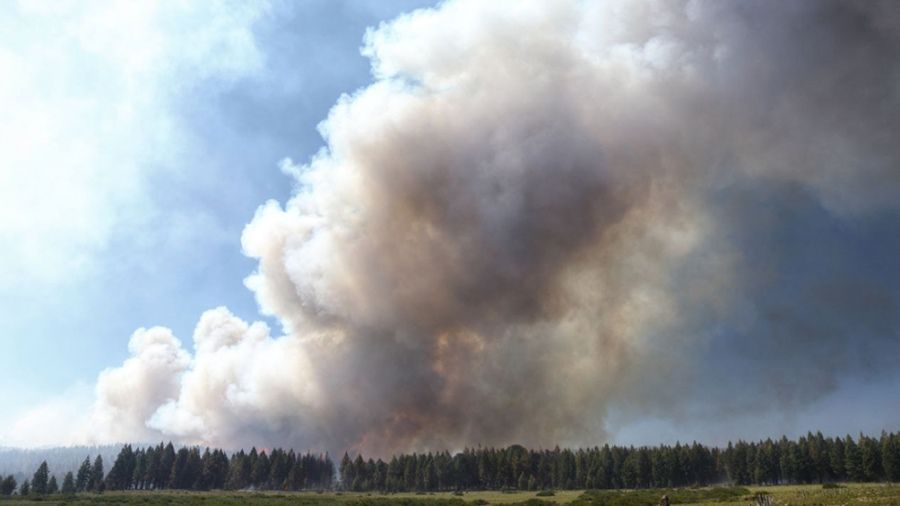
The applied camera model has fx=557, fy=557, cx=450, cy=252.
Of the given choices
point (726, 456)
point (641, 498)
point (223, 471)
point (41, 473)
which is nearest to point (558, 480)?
point (726, 456)

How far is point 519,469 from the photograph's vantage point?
573 feet

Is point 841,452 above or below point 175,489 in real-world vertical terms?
above

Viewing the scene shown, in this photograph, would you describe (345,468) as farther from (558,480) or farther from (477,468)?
(558,480)

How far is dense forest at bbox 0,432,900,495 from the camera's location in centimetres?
13838

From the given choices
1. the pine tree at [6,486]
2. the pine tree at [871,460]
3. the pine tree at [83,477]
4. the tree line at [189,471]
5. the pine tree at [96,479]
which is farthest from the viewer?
the tree line at [189,471]

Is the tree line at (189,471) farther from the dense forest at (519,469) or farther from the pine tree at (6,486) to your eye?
the pine tree at (6,486)

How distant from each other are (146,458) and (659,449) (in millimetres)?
152493

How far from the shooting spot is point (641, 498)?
84500 millimetres

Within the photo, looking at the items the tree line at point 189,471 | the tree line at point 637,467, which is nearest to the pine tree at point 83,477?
the tree line at point 189,471

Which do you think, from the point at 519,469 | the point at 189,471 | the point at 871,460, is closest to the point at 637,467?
the point at 519,469

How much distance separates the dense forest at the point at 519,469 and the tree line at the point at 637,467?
0.26 metres

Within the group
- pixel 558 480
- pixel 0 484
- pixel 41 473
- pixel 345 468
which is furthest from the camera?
pixel 345 468

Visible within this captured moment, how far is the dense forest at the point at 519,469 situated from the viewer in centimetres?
13838

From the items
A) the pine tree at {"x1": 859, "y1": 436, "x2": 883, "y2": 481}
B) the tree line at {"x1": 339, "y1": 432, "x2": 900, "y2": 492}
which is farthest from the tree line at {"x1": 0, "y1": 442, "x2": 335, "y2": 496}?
the pine tree at {"x1": 859, "y1": 436, "x2": 883, "y2": 481}
